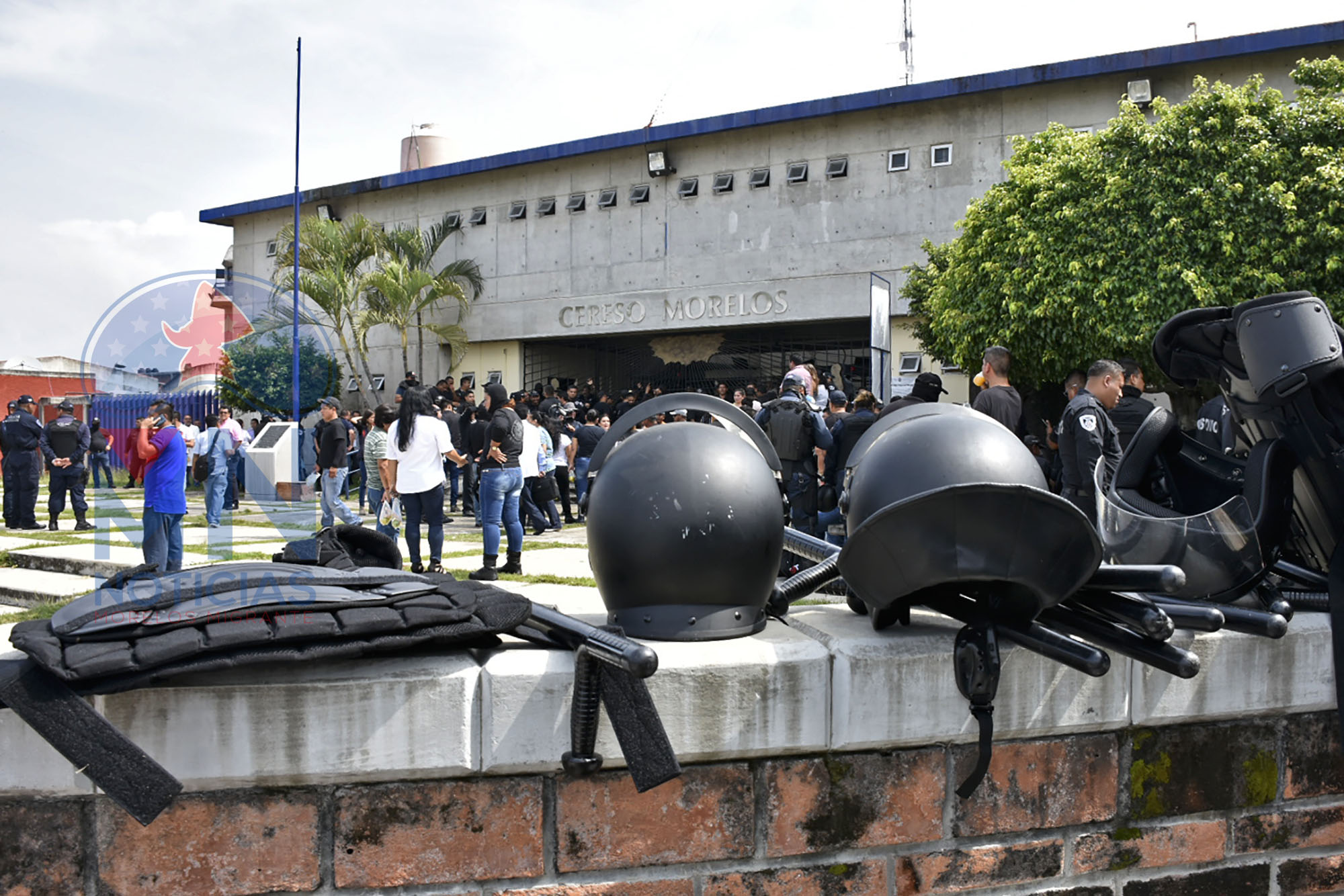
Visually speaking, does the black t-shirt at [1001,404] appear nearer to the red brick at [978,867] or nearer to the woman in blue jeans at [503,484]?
the woman in blue jeans at [503,484]

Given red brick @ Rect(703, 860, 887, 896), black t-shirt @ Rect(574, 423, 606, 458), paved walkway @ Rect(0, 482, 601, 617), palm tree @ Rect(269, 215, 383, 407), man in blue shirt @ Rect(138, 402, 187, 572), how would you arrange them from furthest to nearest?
palm tree @ Rect(269, 215, 383, 407) → black t-shirt @ Rect(574, 423, 606, 458) → man in blue shirt @ Rect(138, 402, 187, 572) → paved walkway @ Rect(0, 482, 601, 617) → red brick @ Rect(703, 860, 887, 896)

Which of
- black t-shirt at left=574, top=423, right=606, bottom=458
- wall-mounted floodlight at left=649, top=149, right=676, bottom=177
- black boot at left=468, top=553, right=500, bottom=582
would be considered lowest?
black boot at left=468, top=553, right=500, bottom=582

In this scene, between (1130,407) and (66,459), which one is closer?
(1130,407)

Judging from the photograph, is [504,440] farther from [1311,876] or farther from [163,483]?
[1311,876]

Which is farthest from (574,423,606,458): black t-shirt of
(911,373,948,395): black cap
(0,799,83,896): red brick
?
(0,799,83,896): red brick

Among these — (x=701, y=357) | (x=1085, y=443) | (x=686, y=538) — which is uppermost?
(x=701, y=357)

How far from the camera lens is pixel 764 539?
2338 mm

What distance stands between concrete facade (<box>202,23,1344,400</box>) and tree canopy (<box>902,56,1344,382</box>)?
4.08m

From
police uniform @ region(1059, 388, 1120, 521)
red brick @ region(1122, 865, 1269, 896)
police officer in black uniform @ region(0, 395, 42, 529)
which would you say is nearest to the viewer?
red brick @ region(1122, 865, 1269, 896)

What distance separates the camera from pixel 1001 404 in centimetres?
721

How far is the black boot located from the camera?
725 centimetres

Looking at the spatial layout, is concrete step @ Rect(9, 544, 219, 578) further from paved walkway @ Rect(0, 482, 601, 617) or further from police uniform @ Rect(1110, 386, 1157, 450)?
police uniform @ Rect(1110, 386, 1157, 450)

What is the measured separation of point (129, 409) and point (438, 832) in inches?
171

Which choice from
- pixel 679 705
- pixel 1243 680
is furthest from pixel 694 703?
pixel 1243 680
